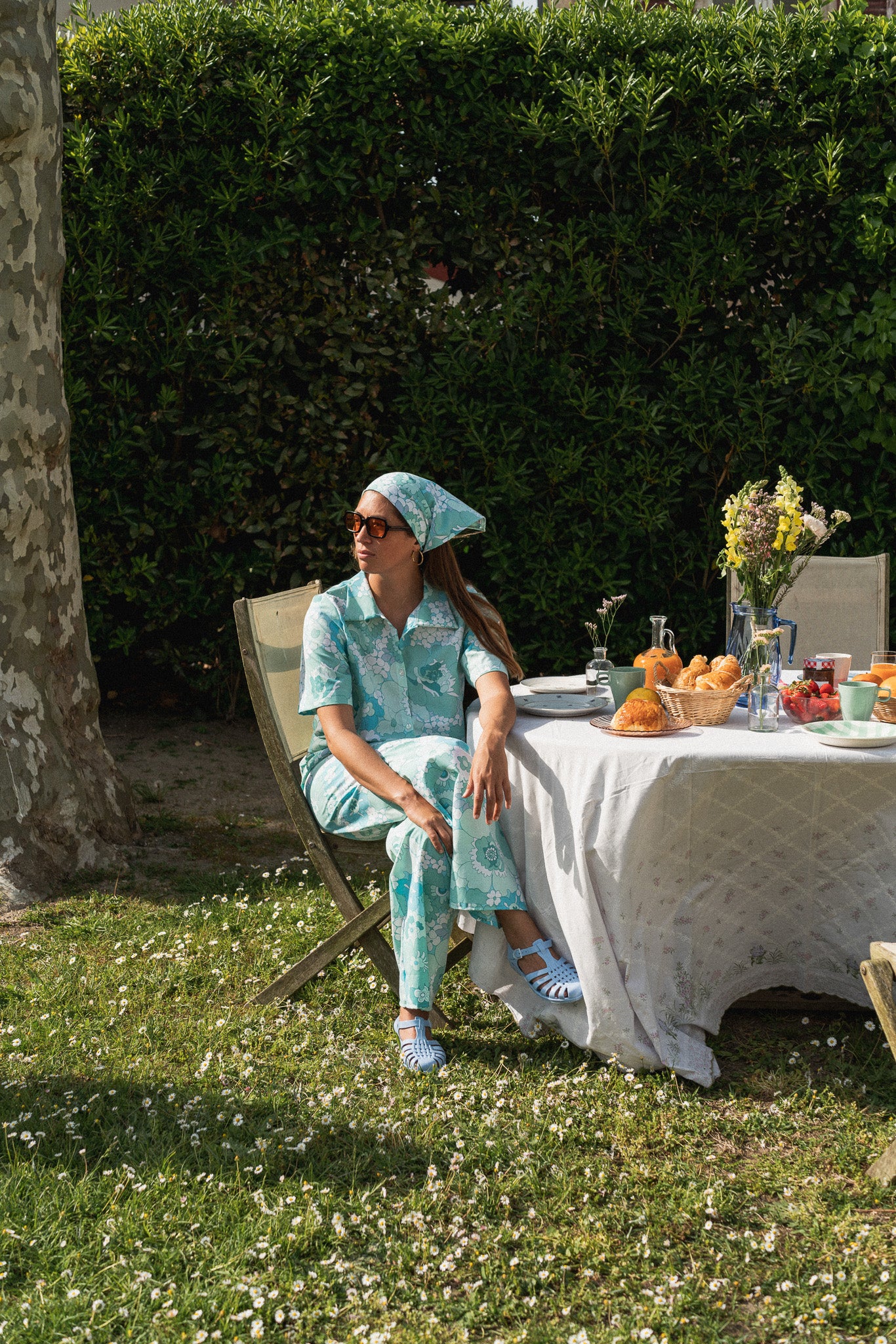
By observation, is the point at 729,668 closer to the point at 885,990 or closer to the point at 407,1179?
the point at 885,990

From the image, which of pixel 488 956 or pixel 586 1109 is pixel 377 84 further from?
pixel 586 1109

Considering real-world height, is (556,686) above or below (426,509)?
below

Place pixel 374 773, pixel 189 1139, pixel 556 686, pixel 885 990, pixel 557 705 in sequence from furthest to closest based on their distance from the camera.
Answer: pixel 556 686 → pixel 557 705 → pixel 374 773 → pixel 189 1139 → pixel 885 990

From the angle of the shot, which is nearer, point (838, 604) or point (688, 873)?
point (688, 873)

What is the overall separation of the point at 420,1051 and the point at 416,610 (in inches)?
A: 51.6

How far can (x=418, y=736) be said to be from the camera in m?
3.80

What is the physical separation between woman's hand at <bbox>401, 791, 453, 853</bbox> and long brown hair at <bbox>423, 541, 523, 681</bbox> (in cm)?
64

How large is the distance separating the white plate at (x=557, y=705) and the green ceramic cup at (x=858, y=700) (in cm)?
69

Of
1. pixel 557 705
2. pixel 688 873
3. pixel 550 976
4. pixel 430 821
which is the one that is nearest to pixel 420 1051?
pixel 550 976

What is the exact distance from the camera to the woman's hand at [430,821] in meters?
3.33

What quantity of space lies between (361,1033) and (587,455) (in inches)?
136

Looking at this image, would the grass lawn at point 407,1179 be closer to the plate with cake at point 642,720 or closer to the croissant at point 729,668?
the plate with cake at point 642,720

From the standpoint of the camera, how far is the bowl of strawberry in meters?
3.39

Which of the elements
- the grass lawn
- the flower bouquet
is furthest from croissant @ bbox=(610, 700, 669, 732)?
the grass lawn
